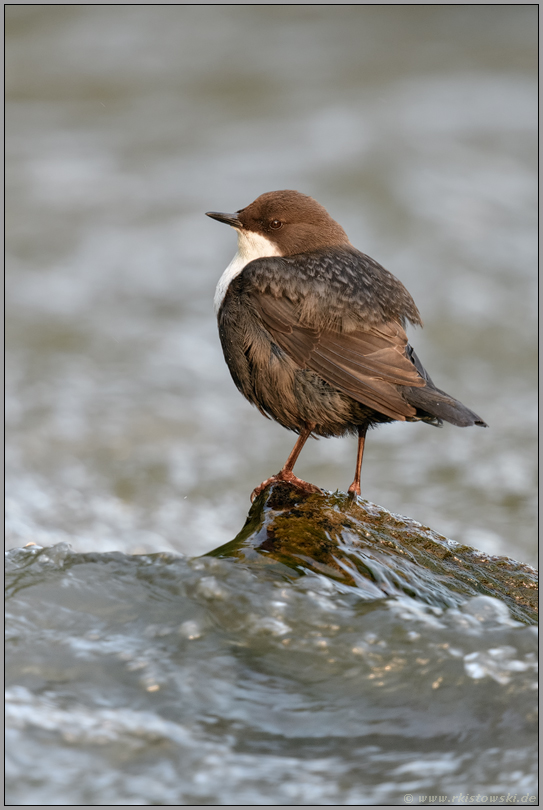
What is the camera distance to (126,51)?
14.4 meters

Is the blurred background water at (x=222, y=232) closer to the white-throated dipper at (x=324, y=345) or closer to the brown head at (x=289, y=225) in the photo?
the white-throated dipper at (x=324, y=345)

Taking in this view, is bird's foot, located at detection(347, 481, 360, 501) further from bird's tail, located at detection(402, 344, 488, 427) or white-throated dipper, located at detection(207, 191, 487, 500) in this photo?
bird's tail, located at detection(402, 344, 488, 427)

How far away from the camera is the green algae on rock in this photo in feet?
11.6

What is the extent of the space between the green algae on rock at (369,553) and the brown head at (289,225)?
125 centimetres

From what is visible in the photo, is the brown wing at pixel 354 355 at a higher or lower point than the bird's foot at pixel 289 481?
higher

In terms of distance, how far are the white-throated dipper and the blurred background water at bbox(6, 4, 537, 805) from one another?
901 millimetres

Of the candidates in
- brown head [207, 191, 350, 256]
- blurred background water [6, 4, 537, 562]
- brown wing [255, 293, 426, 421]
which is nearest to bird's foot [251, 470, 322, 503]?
brown wing [255, 293, 426, 421]

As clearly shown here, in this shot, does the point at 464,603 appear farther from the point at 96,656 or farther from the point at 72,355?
the point at 72,355

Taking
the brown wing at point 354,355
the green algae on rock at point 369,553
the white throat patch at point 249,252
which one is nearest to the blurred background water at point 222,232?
the white throat patch at point 249,252

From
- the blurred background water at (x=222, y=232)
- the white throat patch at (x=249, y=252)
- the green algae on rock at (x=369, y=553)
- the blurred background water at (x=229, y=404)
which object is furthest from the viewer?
the blurred background water at (x=222, y=232)

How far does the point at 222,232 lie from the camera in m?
11.7

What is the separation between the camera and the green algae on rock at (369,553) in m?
3.53

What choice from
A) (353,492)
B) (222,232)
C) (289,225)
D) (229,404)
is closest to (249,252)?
(289,225)

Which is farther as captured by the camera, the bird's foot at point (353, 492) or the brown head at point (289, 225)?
the brown head at point (289, 225)
